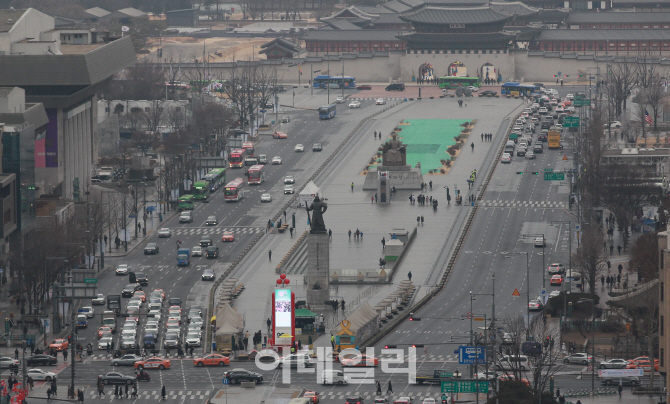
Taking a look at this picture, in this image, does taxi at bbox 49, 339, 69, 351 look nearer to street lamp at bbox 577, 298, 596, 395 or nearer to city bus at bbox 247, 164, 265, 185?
street lamp at bbox 577, 298, 596, 395

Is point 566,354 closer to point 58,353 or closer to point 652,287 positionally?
point 652,287

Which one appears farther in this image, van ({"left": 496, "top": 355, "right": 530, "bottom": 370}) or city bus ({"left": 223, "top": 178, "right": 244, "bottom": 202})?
city bus ({"left": 223, "top": 178, "right": 244, "bottom": 202})

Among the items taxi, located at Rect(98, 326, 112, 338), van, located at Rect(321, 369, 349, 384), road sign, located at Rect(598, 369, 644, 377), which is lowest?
van, located at Rect(321, 369, 349, 384)

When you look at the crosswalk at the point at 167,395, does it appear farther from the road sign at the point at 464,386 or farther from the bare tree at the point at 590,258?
the bare tree at the point at 590,258

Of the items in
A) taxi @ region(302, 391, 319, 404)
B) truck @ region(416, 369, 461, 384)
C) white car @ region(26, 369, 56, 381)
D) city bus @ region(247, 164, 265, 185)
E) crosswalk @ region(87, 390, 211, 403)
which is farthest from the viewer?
city bus @ region(247, 164, 265, 185)

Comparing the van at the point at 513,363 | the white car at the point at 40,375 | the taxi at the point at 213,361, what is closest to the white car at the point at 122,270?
the taxi at the point at 213,361

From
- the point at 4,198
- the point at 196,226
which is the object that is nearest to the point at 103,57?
the point at 196,226

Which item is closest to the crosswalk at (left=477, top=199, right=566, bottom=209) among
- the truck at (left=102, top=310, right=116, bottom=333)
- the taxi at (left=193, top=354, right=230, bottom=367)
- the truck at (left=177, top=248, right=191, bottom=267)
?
the truck at (left=177, top=248, right=191, bottom=267)

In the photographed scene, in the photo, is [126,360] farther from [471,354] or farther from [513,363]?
[513,363]

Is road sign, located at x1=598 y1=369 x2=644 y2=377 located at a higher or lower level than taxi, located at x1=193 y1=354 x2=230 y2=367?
higher
